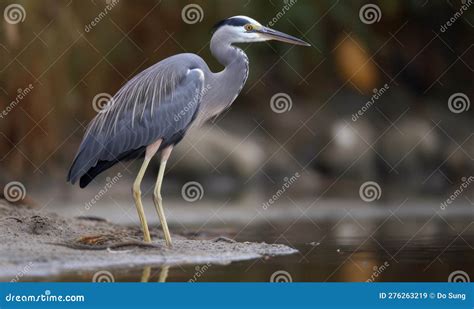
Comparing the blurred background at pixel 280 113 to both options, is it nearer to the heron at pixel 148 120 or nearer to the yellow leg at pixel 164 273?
the heron at pixel 148 120

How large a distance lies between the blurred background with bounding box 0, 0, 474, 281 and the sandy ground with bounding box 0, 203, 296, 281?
9.06 feet

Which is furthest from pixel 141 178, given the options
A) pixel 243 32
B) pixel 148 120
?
pixel 243 32

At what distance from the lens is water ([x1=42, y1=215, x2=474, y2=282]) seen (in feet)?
20.8

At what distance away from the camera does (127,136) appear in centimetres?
815

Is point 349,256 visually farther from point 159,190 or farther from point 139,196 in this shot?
point 139,196

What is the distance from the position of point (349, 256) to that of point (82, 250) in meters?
2.00

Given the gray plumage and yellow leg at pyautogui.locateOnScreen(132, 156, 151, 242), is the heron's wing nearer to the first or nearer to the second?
the gray plumage

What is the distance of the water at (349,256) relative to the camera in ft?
20.8

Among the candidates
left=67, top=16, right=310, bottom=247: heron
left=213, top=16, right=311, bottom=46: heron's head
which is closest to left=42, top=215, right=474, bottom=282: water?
left=67, top=16, right=310, bottom=247: heron

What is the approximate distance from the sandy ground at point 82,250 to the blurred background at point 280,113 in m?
2.76

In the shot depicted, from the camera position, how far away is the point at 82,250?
23.5ft

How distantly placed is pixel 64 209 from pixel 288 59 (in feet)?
15.6

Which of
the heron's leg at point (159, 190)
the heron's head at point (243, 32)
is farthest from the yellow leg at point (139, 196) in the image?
the heron's head at point (243, 32)

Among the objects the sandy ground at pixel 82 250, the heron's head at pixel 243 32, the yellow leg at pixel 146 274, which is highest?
the heron's head at pixel 243 32
